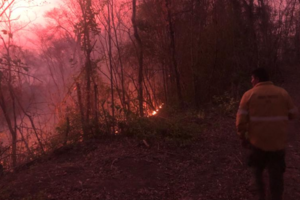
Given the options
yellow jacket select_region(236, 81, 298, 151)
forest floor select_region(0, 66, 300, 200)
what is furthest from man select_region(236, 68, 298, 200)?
forest floor select_region(0, 66, 300, 200)

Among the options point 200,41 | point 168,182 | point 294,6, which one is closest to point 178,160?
point 168,182

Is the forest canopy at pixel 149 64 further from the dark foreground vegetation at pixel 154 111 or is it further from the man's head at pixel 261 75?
the man's head at pixel 261 75

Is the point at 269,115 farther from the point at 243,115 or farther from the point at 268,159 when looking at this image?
the point at 268,159

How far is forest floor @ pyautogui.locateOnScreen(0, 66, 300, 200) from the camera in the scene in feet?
12.1

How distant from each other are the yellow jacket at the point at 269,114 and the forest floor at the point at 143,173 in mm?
360

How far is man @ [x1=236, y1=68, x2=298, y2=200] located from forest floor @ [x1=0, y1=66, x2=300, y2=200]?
14.2 inches

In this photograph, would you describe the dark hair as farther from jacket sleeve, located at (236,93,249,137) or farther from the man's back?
jacket sleeve, located at (236,93,249,137)

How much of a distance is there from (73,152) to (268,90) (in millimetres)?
3928

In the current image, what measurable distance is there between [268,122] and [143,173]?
2.19m

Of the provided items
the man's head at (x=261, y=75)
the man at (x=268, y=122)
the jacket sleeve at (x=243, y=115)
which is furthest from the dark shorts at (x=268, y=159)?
the man's head at (x=261, y=75)

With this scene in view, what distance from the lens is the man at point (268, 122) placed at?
2.77 m

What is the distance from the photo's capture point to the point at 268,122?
2.78 metres

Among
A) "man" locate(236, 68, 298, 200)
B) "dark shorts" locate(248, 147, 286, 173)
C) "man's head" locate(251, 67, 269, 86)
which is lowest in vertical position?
"dark shorts" locate(248, 147, 286, 173)

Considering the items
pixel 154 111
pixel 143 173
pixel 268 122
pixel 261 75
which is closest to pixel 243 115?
pixel 268 122
